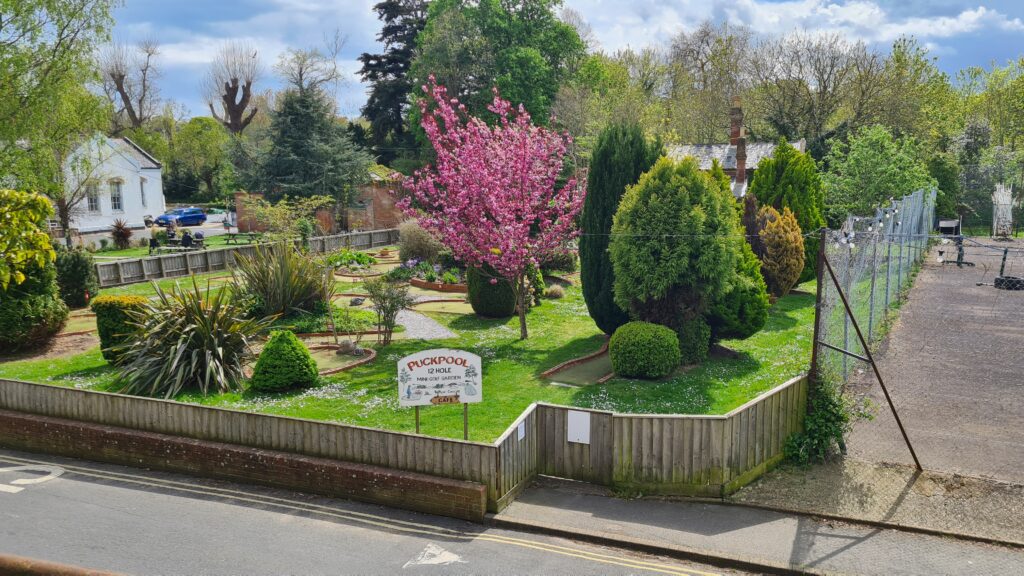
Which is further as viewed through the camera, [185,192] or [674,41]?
[674,41]

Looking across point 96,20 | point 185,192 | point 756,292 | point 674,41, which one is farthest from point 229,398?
point 674,41

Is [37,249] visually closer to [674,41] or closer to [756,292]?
[756,292]

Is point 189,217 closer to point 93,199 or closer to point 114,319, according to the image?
point 93,199

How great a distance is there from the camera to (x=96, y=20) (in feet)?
86.0

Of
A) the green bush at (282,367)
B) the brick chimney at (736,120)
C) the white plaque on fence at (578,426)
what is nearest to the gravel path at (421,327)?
the green bush at (282,367)

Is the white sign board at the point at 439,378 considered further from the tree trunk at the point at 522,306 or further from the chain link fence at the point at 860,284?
the tree trunk at the point at 522,306

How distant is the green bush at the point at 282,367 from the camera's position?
1543 cm

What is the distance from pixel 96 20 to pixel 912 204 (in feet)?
93.0

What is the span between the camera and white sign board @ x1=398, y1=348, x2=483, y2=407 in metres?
11.9

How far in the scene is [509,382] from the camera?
16.2 metres

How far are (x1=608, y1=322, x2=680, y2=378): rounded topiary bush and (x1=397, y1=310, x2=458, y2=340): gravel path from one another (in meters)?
5.60

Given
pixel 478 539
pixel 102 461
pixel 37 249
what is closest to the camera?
pixel 478 539

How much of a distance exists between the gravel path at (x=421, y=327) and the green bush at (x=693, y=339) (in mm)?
6144

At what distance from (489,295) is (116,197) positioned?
3470cm
